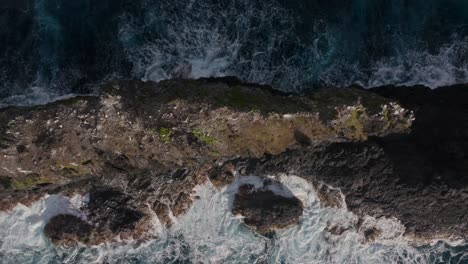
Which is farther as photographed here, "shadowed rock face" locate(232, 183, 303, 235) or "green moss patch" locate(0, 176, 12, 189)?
"shadowed rock face" locate(232, 183, 303, 235)

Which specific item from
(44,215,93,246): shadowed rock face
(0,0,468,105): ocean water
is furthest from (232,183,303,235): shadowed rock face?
(44,215,93,246): shadowed rock face

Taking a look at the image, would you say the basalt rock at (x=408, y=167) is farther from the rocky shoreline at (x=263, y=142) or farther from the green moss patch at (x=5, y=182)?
the green moss patch at (x=5, y=182)

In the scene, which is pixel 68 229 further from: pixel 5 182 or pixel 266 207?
pixel 266 207

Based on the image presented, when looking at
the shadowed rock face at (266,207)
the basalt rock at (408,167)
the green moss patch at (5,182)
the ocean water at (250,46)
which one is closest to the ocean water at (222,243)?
the shadowed rock face at (266,207)

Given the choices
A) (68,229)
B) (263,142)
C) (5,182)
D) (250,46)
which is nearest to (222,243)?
(263,142)

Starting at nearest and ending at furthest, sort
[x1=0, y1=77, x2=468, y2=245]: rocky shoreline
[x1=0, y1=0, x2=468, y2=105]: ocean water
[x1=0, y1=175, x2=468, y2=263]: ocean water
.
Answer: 1. [x1=0, y1=77, x2=468, y2=245]: rocky shoreline
2. [x1=0, y1=0, x2=468, y2=105]: ocean water
3. [x1=0, y1=175, x2=468, y2=263]: ocean water

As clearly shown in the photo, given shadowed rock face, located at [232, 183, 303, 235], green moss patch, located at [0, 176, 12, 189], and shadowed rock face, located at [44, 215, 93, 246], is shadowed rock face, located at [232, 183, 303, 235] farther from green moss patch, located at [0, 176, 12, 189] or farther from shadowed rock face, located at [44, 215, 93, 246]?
green moss patch, located at [0, 176, 12, 189]

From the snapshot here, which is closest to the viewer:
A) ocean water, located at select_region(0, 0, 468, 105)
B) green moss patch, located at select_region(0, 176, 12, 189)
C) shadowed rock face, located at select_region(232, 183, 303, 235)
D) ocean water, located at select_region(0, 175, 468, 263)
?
green moss patch, located at select_region(0, 176, 12, 189)
